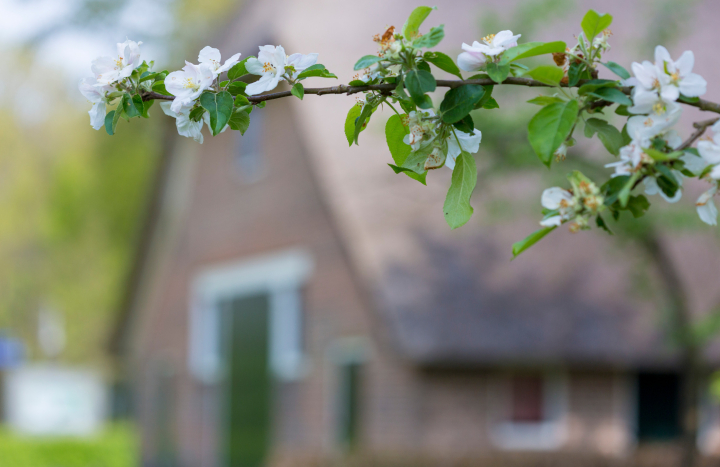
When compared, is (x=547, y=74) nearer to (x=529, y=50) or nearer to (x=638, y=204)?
(x=529, y=50)

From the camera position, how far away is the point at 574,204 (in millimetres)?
1619

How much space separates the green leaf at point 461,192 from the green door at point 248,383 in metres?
10.7

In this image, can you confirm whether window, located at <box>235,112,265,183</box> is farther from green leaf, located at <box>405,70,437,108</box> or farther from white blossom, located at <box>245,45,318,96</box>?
green leaf, located at <box>405,70,437,108</box>

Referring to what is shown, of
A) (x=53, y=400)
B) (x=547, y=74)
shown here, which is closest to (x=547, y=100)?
(x=547, y=74)

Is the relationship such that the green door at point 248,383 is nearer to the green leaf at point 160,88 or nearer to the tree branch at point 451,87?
the green leaf at point 160,88

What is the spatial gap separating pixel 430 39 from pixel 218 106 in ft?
1.51

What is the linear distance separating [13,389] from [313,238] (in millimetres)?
17913

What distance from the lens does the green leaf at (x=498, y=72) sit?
1.59m

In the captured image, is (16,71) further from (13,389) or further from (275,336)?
(275,336)

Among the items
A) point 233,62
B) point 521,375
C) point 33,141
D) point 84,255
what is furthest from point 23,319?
point 233,62

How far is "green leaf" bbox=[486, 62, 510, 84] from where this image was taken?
5.22 feet

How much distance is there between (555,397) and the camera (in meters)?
10.0

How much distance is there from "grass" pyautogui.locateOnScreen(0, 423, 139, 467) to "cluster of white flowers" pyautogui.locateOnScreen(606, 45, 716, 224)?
17.2 metres

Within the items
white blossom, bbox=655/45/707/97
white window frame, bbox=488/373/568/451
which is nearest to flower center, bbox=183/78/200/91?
white blossom, bbox=655/45/707/97
